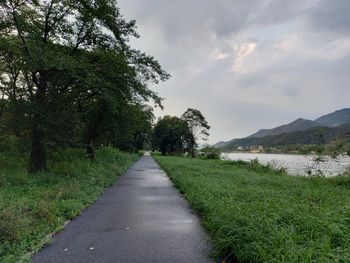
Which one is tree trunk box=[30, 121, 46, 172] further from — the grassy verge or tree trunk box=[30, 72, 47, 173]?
the grassy verge

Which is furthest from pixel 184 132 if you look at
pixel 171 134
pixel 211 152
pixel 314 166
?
pixel 314 166

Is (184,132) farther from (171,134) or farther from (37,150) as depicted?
(37,150)

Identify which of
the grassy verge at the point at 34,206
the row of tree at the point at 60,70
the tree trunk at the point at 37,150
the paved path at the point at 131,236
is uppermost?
the row of tree at the point at 60,70

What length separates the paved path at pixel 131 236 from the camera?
4.52 metres

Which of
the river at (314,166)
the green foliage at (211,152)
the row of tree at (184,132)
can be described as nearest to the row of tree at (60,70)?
the river at (314,166)

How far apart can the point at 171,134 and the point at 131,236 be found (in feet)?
210

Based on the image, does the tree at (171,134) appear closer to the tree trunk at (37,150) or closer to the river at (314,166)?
the river at (314,166)

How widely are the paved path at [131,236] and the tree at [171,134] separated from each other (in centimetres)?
5924

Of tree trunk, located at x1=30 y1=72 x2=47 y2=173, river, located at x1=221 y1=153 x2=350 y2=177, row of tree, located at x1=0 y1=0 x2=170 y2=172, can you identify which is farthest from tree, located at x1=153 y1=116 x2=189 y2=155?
tree trunk, located at x1=30 y1=72 x2=47 y2=173


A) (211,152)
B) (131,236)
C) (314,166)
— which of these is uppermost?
(211,152)

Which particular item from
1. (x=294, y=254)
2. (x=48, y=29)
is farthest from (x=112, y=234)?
(x=48, y=29)

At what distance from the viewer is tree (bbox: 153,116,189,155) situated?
223ft

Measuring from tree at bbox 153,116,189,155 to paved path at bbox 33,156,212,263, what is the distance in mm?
59239

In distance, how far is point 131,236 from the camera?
556 centimetres
